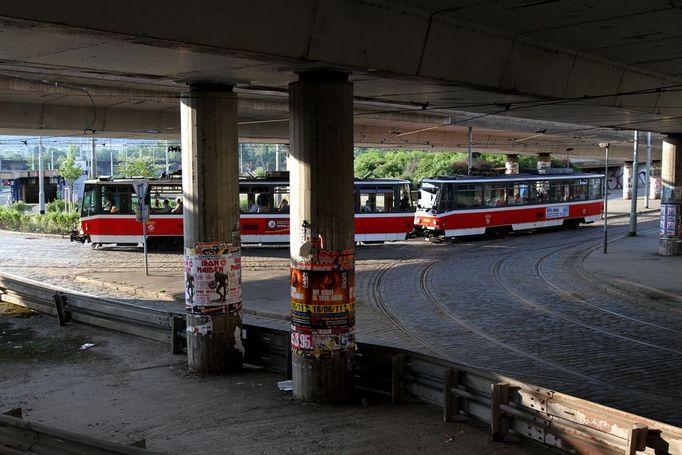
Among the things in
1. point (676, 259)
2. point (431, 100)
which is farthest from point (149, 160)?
point (431, 100)

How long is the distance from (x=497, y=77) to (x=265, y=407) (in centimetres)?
564

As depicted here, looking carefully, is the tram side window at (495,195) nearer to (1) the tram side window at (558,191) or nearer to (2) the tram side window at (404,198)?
(1) the tram side window at (558,191)

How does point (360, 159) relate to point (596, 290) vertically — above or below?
above

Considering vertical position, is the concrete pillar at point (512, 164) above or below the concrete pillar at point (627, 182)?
above

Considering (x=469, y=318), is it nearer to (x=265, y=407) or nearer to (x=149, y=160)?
(x=265, y=407)

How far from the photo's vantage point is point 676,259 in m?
24.7

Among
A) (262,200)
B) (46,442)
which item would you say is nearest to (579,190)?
(262,200)

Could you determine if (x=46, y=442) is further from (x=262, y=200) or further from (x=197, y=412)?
(x=262, y=200)

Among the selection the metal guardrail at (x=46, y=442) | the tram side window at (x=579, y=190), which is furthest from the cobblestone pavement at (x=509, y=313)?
the tram side window at (x=579, y=190)

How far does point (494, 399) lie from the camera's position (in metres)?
8.44

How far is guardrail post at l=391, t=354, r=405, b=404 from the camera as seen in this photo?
32.3ft

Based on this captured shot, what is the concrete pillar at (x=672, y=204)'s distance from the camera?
25.3 metres

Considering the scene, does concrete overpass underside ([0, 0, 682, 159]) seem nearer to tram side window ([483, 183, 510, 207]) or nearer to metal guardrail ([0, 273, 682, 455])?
metal guardrail ([0, 273, 682, 455])

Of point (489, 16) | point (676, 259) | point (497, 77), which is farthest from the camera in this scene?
point (676, 259)
